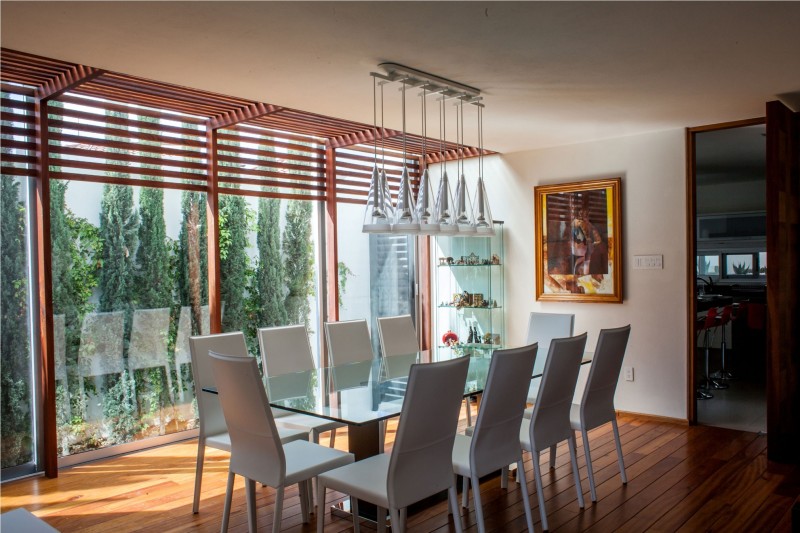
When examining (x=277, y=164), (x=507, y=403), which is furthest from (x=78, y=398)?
(x=507, y=403)

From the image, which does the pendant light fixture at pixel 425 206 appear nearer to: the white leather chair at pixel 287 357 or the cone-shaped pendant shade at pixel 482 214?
the cone-shaped pendant shade at pixel 482 214

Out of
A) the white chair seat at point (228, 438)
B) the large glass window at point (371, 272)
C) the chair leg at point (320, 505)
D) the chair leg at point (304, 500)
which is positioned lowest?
the chair leg at point (304, 500)

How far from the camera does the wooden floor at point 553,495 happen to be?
3.27m

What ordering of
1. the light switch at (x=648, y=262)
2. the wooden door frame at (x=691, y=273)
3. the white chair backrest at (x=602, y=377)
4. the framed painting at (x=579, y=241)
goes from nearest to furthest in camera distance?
the white chair backrest at (x=602, y=377) < the wooden door frame at (x=691, y=273) < the light switch at (x=648, y=262) < the framed painting at (x=579, y=241)

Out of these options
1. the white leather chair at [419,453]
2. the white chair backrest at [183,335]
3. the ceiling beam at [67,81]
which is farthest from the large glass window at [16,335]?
the white leather chair at [419,453]

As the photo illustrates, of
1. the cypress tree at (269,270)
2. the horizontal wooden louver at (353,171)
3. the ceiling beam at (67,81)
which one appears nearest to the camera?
the ceiling beam at (67,81)

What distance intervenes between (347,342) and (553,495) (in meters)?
1.70

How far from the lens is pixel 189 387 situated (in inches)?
196

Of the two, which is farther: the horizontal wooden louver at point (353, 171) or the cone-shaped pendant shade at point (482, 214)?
the horizontal wooden louver at point (353, 171)

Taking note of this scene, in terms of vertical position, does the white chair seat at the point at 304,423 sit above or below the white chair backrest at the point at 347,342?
below

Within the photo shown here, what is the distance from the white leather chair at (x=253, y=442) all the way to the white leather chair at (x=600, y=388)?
143cm

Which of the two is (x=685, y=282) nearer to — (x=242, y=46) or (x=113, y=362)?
(x=242, y=46)

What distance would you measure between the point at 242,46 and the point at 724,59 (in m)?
2.49

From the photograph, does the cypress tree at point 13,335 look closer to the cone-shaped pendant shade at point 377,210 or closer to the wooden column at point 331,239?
the cone-shaped pendant shade at point 377,210
